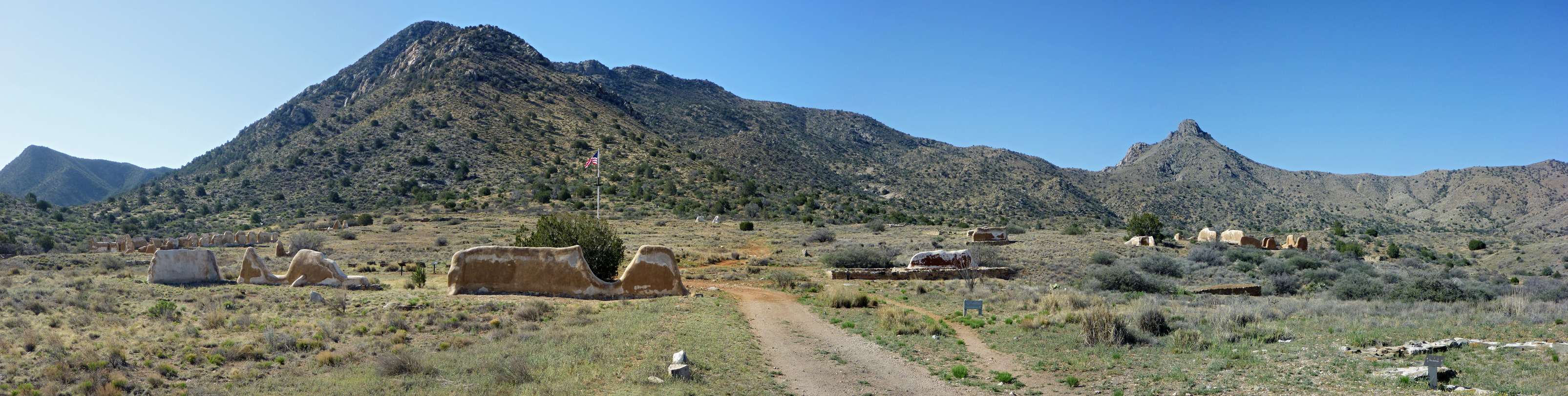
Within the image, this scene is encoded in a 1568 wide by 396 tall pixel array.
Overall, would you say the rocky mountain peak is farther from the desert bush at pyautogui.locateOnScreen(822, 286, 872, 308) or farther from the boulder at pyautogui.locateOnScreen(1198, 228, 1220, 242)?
the desert bush at pyautogui.locateOnScreen(822, 286, 872, 308)

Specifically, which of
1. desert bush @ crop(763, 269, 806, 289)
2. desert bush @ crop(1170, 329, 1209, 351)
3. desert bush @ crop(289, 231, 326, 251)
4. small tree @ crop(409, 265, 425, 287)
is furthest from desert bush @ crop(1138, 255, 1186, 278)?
desert bush @ crop(289, 231, 326, 251)

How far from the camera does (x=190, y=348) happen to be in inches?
401

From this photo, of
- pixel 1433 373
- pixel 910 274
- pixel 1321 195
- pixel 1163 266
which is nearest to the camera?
pixel 1433 373

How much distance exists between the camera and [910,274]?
25750 millimetres

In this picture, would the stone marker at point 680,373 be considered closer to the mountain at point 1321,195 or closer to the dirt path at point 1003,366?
the dirt path at point 1003,366

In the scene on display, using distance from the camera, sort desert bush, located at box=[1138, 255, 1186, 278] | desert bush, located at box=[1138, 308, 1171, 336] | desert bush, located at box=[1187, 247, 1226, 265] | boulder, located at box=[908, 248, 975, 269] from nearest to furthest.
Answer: desert bush, located at box=[1138, 308, 1171, 336], desert bush, located at box=[1138, 255, 1186, 278], boulder, located at box=[908, 248, 975, 269], desert bush, located at box=[1187, 247, 1226, 265]

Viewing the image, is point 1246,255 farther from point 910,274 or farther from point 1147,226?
point 910,274

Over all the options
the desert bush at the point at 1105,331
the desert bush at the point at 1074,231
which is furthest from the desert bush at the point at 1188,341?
the desert bush at the point at 1074,231

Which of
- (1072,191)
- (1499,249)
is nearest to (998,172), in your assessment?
(1072,191)

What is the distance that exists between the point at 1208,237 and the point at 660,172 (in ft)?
125

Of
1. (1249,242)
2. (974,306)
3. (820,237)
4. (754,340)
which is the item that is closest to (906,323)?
(974,306)

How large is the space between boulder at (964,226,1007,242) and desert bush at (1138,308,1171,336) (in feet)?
79.3

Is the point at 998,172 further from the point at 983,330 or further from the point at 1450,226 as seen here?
the point at 983,330

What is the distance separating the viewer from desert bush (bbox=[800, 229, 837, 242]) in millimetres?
38656
